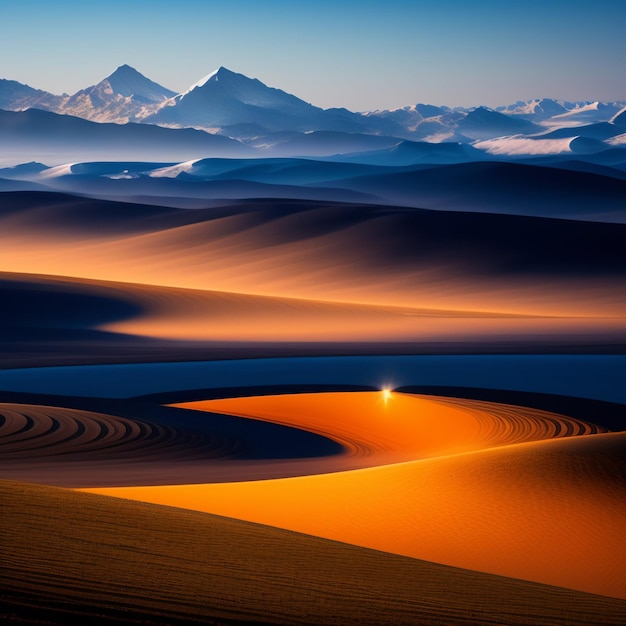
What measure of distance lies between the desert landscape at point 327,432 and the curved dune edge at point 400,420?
76 millimetres

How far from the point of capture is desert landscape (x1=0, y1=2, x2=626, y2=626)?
579cm

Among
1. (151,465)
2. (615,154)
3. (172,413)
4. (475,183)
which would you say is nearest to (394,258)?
(172,413)

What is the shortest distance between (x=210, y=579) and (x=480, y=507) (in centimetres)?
472

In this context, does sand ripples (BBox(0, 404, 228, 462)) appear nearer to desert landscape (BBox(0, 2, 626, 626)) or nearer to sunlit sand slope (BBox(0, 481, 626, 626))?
desert landscape (BBox(0, 2, 626, 626))

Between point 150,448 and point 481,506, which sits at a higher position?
point 481,506

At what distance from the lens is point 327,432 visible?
16375mm

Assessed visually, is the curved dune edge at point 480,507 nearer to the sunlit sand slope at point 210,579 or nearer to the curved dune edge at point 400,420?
the sunlit sand slope at point 210,579

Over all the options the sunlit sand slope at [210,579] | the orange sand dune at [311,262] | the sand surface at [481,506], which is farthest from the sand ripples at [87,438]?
the orange sand dune at [311,262]

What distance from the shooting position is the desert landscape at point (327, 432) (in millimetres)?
5785

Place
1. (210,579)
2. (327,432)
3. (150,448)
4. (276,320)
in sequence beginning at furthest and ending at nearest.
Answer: (276,320) → (327,432) → (150,448) → (210,579)

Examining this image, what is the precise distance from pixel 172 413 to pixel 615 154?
176321 millimetres

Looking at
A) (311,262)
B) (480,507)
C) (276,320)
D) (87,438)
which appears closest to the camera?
(480,507)

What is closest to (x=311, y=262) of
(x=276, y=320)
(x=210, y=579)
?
(x=276, y=320)

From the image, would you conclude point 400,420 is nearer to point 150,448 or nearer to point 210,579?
point 150,448
